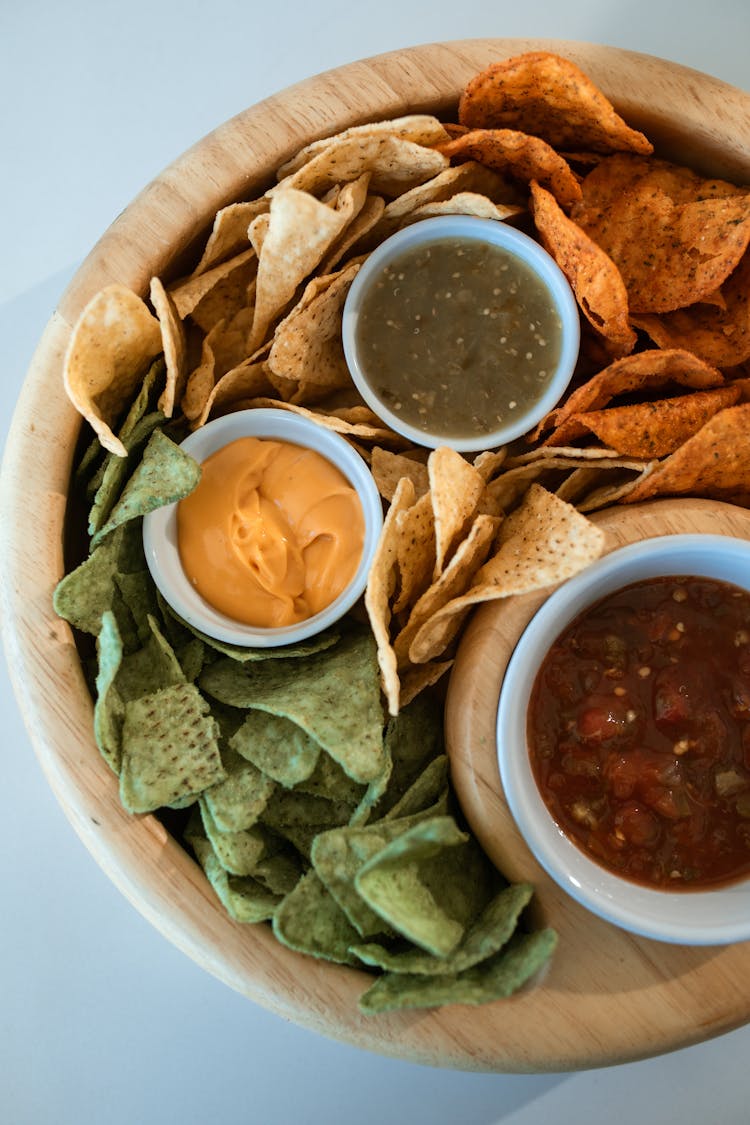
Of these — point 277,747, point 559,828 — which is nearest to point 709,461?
point 559,828

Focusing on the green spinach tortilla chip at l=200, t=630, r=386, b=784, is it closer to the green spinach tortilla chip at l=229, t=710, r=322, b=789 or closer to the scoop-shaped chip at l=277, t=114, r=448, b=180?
the green spinach tortilla chip at l=229, t=710, r=322, b=789

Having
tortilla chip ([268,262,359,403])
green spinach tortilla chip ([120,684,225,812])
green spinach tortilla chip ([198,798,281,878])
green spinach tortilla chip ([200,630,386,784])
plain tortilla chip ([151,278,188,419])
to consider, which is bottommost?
green spinach tortilla chip ([198,798,281,878])

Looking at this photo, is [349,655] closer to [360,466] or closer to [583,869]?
[360,466]

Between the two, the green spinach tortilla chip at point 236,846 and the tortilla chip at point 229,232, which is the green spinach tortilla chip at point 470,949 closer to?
the green spinach tortilla chip at point 236,846

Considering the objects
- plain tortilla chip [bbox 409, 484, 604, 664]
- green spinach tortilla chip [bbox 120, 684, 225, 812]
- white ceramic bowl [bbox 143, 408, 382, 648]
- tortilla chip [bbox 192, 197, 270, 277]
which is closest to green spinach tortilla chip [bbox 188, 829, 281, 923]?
green spinach tortilla chip [bbox 120, 684, 225, 812]

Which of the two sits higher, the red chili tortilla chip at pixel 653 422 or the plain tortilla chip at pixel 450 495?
the plain tortilla chip at pixel 450 495

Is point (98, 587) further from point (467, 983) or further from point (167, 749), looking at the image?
point (467, 983)

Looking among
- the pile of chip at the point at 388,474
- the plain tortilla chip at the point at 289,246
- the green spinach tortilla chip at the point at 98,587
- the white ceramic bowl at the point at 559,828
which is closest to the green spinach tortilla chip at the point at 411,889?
the pile of chip at the point at 388,474

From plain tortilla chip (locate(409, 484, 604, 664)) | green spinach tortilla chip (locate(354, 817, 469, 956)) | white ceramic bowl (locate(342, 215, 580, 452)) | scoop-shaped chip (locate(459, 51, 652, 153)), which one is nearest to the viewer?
green spinach tortilla chip (locate(354, 817, 469, 956))
